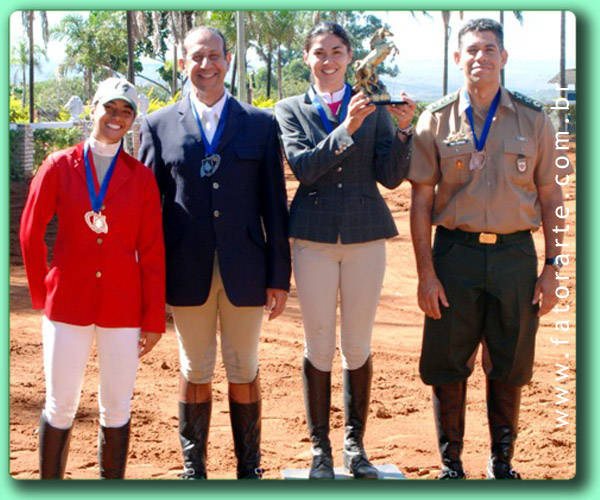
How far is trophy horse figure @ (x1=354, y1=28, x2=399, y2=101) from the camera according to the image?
13.2 feet

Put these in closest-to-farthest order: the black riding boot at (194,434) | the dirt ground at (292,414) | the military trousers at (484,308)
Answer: the military trousers at (484,308) < the black riding boot at (194,434) < the dirt ground at (292,414)

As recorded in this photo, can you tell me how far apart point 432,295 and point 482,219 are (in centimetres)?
42

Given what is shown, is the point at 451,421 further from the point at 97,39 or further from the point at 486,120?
the point at 97,39

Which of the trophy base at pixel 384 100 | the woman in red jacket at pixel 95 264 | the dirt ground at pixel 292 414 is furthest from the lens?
the dirt ground at pixel 292 414

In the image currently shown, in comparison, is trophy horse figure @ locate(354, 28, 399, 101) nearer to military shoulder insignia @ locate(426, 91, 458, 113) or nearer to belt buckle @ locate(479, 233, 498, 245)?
military shoulder insignia @ locate(426, 91, 458, 113)

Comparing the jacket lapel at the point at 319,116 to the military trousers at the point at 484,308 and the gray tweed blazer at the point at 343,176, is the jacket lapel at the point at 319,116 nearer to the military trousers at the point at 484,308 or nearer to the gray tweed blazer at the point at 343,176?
the gray tweed blazer at the point at 343,176

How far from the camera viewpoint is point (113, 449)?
3883mm

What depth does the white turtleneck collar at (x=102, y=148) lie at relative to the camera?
3797 millimetres

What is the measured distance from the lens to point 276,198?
4.11 m

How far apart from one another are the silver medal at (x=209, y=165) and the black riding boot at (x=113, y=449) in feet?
3.83

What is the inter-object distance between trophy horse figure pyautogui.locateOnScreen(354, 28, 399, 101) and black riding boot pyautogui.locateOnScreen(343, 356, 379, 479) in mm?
1279

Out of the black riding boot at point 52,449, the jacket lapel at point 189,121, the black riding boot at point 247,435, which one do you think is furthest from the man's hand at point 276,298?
the black riding boot at point 52,449

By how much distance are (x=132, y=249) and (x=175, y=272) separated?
0.90 ft


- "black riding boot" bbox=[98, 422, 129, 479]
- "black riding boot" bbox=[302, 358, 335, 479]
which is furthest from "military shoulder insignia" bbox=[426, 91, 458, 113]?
"black riding boot" bbox=[98, 422, 129, 479]
